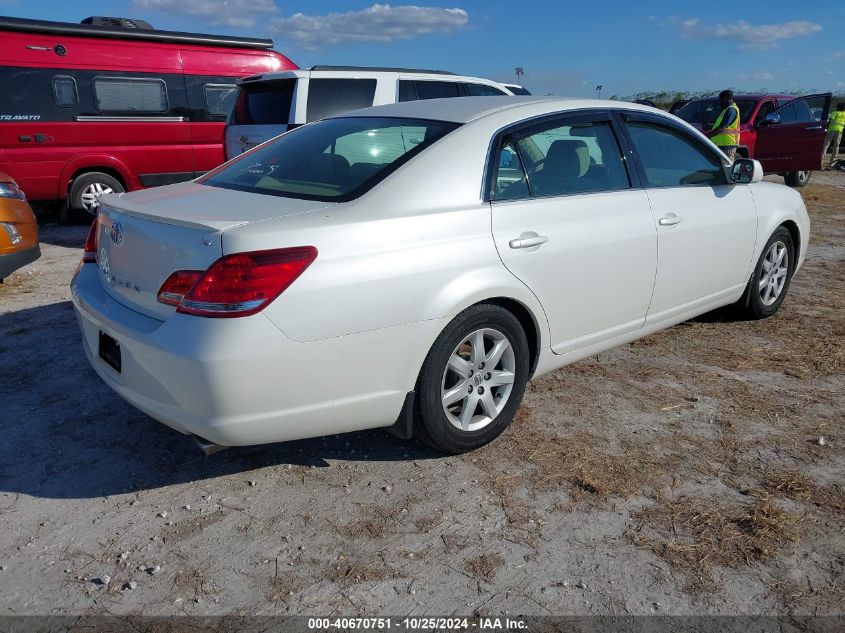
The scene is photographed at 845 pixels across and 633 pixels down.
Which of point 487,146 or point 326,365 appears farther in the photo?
point 487,146

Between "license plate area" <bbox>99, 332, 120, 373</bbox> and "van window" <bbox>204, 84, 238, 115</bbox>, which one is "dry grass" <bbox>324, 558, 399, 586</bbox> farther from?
"van window" <bbox>204, 84, 238, 115</bbox>

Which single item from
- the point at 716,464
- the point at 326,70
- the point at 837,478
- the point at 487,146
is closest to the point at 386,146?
the point at 487,146

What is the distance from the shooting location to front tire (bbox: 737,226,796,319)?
17.1 ft

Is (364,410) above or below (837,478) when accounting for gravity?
above

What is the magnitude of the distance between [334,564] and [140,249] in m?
1.45

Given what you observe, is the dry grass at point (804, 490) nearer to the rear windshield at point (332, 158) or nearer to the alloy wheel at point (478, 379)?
the alloy wheel at point (478, 379)

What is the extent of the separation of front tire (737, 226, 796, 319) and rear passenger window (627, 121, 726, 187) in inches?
33.2

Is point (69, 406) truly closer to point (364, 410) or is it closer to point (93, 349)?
point (93, 349)

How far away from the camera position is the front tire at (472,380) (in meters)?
3.14

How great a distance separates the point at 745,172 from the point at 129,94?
26.0 feet

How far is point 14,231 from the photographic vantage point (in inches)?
226

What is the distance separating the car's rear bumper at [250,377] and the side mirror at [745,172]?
2830mm

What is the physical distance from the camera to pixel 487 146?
342 cm

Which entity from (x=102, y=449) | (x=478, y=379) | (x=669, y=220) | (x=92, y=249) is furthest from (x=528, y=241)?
(x=102, y=449)
